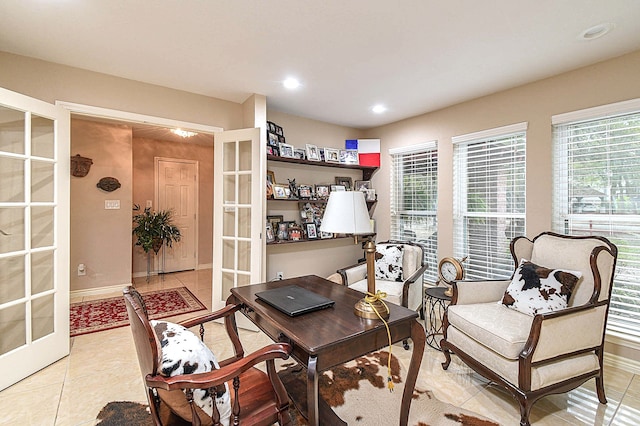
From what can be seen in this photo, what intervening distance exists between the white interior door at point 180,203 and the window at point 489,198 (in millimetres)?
4895

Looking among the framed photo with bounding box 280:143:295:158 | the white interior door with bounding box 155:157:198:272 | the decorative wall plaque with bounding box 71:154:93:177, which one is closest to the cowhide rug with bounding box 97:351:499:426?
the framed photo with bounding box 280:143:295:158

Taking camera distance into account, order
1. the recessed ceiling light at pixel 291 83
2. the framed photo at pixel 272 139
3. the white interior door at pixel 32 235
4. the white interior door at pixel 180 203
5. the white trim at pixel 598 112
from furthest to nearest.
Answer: the white interior door at pixel 180 203 → the framed photo at pixel 272 139 → the recessed ceiling light at pixel 291 83 → the white trim at pixel 598 112 → the white interior door at pixel 32 235

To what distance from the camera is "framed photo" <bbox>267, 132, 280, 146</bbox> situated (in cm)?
348

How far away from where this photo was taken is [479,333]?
1.98 meters

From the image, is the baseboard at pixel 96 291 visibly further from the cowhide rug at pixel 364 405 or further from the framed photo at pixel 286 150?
the framed photo at pixel 286 150

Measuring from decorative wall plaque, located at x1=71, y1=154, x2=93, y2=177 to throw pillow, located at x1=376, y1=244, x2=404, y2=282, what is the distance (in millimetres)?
4312

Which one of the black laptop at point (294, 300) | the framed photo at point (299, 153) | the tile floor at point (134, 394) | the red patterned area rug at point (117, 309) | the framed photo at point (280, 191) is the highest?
the framed photo at point (299, 153)

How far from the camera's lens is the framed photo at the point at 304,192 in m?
3.87

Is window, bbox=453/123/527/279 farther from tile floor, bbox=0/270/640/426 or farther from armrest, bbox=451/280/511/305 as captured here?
tile floor, bbox=0/270/640/426

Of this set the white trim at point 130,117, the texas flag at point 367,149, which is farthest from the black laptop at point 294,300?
the texas flag at point 367,149

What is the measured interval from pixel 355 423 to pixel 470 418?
2.33 ft

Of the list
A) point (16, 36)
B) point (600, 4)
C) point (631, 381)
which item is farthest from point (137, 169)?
point (631, 381)

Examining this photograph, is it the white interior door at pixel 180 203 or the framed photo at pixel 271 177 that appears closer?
the framed photo at pixel 271 177

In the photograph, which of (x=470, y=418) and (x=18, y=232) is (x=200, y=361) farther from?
(x=18, y=232)
